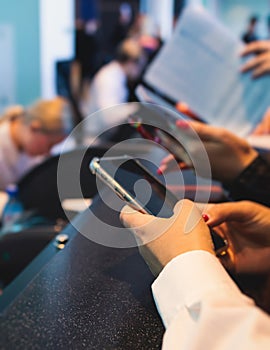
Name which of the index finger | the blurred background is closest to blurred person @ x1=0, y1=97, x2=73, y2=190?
the blurred background

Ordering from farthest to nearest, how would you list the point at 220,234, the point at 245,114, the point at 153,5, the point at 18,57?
1. the point at 153,5
2. the point at 18,57
3. the point at 245,114
4. the point at 220,234

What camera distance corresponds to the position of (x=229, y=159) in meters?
0.76

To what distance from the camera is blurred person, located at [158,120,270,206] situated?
0.71m

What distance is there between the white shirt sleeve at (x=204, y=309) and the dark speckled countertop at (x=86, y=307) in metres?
0.04

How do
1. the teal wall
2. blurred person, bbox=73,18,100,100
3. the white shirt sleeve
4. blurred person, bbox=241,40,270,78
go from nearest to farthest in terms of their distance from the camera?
1. the white shirt sleeve
2. blurred person, bbox=241,40,270,78
3. the teal wall
4. blurred person, bbox=73,18,100,100

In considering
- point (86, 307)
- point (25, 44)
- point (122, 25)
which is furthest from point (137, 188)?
point (122, 25)

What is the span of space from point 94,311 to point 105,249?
13 cm

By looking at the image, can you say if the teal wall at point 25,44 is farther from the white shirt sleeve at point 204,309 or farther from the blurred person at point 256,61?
the white shirt sleeve at point 204,309

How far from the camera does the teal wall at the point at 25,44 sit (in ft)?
7.80

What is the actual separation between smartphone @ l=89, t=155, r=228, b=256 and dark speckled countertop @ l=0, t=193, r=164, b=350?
83mm

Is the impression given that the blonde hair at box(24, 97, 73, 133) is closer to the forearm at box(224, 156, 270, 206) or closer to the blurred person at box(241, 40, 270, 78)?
the blurred person at box(241, 40, 270, 78)

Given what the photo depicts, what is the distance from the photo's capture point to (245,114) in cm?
92

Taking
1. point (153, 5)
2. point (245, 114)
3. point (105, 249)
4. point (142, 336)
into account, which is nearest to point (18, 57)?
point (245, 114)

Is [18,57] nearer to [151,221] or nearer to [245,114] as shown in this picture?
[245,114]
